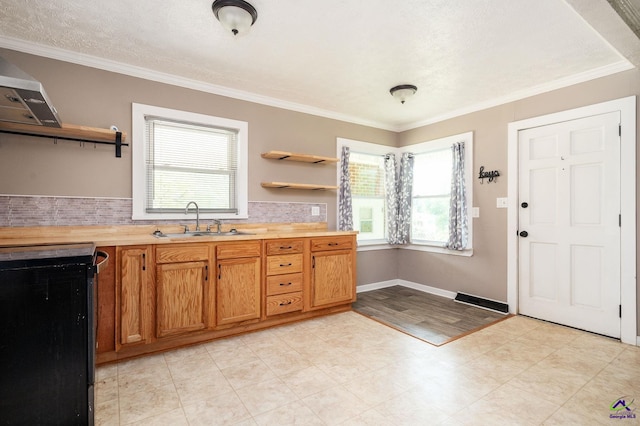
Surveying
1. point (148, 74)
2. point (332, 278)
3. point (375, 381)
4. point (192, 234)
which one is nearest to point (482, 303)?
point (332, 278)

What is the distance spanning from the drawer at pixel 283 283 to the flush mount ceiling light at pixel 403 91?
227cm

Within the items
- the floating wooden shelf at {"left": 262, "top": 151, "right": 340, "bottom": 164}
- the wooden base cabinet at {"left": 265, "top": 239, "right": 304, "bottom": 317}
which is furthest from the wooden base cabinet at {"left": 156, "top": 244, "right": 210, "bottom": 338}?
the floating wooden shelf at {"left": 262, "top": 151, "right": 340, "bottom": 164}

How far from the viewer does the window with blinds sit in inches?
123

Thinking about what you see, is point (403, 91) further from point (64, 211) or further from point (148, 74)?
point (64, 211)

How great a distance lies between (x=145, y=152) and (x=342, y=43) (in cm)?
216

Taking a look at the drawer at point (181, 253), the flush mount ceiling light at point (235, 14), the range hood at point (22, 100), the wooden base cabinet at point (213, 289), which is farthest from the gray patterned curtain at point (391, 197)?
the range hood at point (22, 100)

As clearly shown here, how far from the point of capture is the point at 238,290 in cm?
293

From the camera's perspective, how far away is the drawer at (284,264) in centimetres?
312

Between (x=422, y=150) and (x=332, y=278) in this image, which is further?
(x=422, y=150)

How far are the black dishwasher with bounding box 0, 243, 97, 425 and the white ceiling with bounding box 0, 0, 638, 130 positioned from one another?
5.95 ft

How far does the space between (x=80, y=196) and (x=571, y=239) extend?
479 centimetres

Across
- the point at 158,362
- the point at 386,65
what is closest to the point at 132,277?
the point at 158,362

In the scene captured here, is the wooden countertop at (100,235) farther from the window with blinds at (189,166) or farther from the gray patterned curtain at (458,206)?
the gray patterned curtain at (458,206)

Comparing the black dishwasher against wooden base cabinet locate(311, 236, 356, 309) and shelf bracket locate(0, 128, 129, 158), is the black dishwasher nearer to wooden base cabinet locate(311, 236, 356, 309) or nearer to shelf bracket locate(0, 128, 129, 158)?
shelf bracket locate(0, 128, 129, 158)
